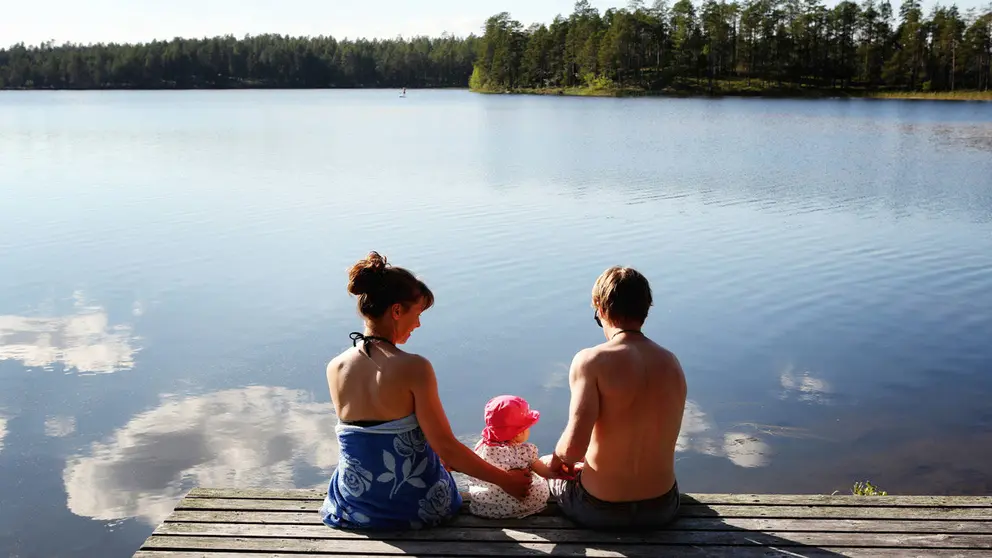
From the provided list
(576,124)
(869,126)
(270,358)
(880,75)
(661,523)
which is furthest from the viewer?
(880,75)

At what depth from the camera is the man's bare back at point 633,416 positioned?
11.0ft

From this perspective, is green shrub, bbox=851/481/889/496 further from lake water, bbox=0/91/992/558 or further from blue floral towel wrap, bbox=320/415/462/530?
blue floral towel wrap, bbox=320/415/462/530

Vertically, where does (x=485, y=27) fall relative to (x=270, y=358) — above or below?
above

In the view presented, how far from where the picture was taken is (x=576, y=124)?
46.6m

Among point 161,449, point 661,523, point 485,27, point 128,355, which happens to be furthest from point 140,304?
point 485,27

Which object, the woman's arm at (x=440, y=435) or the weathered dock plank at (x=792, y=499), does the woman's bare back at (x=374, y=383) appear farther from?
the weathered dock plank at (x=792, y=499)

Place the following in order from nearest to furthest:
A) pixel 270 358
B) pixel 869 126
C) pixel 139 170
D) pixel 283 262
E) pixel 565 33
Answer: pixel 270 358 < pixel 283 262 < pixel 139 170 < pixel 869 126 < pixel 565 33

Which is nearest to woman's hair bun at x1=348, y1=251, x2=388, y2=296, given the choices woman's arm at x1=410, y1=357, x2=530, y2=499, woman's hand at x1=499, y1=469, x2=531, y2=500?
woman's arm at x1=410, y1=357, x2=530, y2=499

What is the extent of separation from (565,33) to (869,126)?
234 feet

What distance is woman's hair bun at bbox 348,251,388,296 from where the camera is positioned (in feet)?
11.3

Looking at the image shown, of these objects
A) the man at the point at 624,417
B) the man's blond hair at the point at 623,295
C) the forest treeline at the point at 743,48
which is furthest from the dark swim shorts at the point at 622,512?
the forest treeline at the point at 743,48

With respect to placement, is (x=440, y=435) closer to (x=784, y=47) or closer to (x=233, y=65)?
(x=784, y=47)

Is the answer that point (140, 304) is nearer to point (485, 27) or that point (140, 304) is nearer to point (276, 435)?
point (276, 435)

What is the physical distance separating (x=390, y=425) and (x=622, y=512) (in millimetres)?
990
